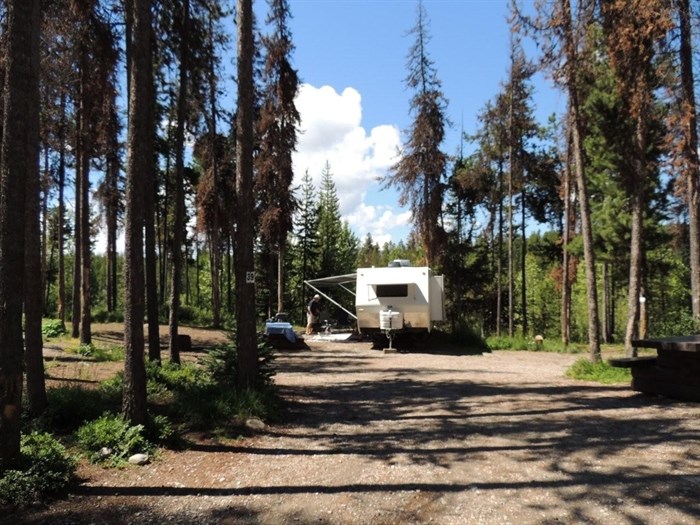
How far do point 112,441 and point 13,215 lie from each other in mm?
2699

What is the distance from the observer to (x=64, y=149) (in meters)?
13.6

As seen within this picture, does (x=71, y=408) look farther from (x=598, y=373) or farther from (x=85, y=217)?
(x=598, y=373)

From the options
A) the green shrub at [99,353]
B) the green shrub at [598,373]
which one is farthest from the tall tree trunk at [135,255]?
the green shrub at [598,373]

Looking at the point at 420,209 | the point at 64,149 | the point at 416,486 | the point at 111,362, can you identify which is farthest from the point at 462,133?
the point at 416,486

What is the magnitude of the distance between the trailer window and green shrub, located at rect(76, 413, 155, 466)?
12.1 metres

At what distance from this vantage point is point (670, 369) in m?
8.02

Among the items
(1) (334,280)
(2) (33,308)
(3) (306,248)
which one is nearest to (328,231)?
(3) (306,248)

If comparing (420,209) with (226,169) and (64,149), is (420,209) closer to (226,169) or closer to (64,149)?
(226,169)

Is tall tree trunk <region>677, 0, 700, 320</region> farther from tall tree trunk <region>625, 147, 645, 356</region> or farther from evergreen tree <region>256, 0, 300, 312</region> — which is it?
Answer: evergreen tree <region>256, 0, 300, 312</region>

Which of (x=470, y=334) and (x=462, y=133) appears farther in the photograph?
(x=462, y=133)

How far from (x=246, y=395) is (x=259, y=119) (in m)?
16.2

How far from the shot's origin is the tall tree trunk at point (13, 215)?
4.46 meters

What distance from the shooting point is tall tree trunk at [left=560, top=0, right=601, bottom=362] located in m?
11.4

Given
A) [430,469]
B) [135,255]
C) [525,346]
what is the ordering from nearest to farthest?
[430,469], [135,255], [525,346]
